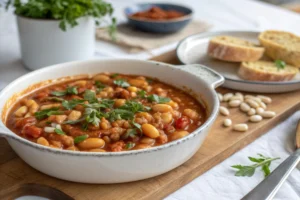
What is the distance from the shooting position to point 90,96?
A: 73.0 inches

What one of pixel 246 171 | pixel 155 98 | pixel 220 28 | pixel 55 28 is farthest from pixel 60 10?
pixel 220 28

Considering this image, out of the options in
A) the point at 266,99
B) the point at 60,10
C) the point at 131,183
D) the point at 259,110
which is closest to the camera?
the point at 131,183

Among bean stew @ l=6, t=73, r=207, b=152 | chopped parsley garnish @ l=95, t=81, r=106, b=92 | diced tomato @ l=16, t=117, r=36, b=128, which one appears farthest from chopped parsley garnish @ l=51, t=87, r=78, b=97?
diced tomato @ l=16, t=117, r=36, b=128

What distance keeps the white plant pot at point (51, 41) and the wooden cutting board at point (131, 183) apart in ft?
2.43

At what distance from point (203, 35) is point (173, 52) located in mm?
254

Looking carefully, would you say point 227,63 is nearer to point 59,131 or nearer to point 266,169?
point 266,169

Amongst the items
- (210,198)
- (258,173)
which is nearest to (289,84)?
(258,173)

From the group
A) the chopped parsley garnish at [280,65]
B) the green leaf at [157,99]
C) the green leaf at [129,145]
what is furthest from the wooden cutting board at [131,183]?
the chopped parsley garnish at [280,65]

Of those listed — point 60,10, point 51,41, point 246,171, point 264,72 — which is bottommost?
point 246,171

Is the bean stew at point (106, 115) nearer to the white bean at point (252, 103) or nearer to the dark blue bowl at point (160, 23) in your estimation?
the white bean at point (252, 103)

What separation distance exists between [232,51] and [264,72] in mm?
237

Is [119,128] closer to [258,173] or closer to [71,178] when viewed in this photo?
[71,178]

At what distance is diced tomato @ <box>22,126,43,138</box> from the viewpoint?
1603 mm

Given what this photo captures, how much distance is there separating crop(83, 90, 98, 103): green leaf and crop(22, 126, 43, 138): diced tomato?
0.27m
